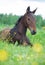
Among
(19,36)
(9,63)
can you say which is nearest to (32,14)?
(19,36)

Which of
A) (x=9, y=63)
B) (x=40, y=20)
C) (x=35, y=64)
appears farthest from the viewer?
(x=40, y=20)

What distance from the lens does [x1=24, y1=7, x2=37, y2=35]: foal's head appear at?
12.2 metres

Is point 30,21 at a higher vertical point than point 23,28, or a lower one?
higher

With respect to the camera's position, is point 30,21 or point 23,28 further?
point 23,28

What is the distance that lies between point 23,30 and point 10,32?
0.54 metres

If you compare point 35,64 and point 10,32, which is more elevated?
point 35,64

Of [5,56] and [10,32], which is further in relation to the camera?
[10,32]

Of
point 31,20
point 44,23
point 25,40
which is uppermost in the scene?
point 31,20

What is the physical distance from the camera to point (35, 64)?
4.21 meters

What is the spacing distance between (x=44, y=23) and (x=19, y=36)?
30.4m

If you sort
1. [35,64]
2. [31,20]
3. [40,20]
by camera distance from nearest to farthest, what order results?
[35,64] < [31,20] < [40,20]

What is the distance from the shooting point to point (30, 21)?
12406 millimetres

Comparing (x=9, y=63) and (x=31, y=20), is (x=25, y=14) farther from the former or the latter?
(x=9, y=63)

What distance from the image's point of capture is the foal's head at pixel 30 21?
12.2 meters
